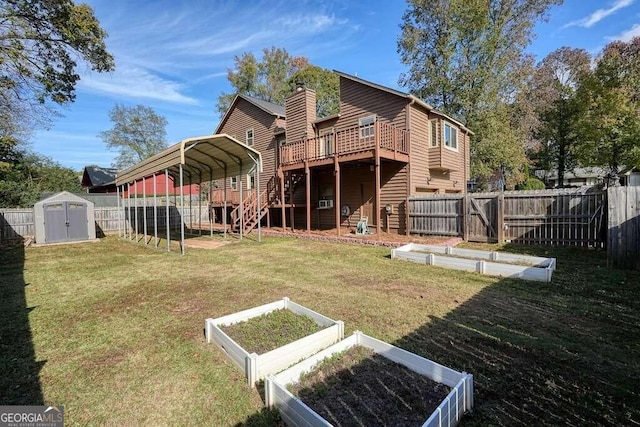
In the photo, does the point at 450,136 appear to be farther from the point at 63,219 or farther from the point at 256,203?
the point at 63,219

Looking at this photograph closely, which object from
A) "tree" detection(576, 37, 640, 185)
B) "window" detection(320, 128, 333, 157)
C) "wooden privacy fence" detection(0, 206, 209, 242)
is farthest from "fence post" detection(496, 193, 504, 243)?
"tree" detection(576, 37, 640, 185)

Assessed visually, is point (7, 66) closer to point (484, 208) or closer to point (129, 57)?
point (129, 57)

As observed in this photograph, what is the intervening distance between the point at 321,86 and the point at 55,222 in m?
27.1

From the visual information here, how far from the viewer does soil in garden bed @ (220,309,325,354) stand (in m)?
3.56

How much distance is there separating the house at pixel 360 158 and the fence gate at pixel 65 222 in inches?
248

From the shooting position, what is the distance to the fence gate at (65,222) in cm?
1307

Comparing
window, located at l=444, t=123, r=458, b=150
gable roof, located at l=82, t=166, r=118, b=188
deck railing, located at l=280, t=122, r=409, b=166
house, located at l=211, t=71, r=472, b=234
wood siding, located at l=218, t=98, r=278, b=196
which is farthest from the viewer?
gable roof, located at l=82, t=166, r=118, b=188

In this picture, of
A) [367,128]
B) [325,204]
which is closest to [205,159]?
[325,204]

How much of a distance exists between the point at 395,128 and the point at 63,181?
37.8 meters

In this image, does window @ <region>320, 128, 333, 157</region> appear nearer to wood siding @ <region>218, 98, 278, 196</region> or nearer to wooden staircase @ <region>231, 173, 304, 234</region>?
wooden staircase @ <region>231, 173, 304, 234</region>

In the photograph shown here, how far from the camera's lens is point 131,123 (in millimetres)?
40031

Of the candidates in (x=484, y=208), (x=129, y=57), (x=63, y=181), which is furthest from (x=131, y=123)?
(x=484, y=208)

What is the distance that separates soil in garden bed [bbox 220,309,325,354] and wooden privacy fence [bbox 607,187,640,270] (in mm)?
7317

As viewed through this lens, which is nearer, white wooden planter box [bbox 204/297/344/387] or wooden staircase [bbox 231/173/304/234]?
white wooden planter box [bbox 204/297/344/387]
